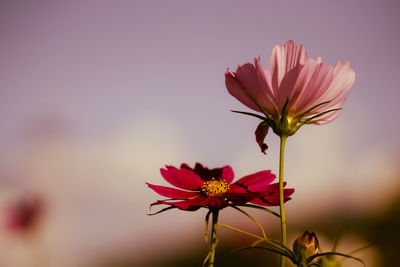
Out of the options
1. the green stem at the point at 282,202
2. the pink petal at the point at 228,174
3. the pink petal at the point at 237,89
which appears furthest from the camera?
the pink petal at the point at 228,174

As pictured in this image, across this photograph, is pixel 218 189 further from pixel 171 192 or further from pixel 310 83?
pixel 310 83

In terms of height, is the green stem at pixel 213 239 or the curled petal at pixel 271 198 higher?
the curled petal at pixel 271 198

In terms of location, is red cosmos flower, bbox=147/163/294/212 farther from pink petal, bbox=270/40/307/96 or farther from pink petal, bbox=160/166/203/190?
pink petal, bbox=270/40/307/96

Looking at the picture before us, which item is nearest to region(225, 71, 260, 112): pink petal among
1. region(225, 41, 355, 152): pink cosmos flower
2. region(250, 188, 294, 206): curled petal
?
region(225, 41, 355, 152): pink cosmos flower

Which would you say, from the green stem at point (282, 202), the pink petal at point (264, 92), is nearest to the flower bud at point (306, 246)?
the green stem at point (282, 202)


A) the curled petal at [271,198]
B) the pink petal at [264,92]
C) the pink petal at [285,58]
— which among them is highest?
the pink petal at [285,58]

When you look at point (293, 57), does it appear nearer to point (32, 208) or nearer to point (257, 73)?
point (257, 73)

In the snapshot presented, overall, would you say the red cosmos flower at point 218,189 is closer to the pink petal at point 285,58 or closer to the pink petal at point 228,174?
the pink petal at point 228,174
